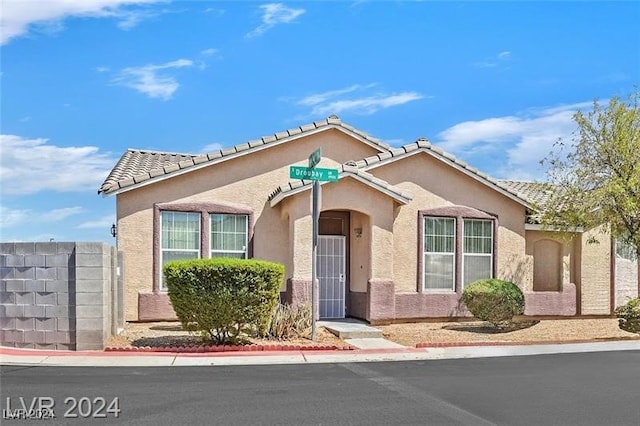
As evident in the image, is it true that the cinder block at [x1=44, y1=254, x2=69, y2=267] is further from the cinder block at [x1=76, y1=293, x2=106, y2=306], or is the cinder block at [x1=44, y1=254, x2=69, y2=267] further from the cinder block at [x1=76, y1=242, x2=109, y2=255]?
the cinder block at [x1=76, y1=293, x2=106, y2=306]

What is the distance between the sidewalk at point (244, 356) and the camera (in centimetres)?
1185

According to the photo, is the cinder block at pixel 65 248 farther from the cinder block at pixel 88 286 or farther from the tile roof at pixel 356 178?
the tile roof at pixel 356 178

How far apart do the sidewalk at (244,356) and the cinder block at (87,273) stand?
1.38m

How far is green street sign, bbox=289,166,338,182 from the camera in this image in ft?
46.4

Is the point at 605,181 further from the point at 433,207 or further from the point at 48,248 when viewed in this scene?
the point at 48,248

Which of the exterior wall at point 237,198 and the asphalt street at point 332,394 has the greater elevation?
the exterior wall at point 237,198

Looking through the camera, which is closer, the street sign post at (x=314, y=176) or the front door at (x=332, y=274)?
the street sign post at (x=314, y=176)

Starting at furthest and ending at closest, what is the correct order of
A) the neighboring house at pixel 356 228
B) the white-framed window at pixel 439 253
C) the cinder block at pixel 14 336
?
1. the white-framed window at pixel 439 253
2. the neighboring house at pixel 356 228
3. the cinder block at pixel 14 336

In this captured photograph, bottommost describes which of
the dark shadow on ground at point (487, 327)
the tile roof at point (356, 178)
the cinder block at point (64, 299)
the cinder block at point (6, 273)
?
the dark shadow on ground at point (487, 327)

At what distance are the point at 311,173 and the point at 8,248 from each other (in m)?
6.13

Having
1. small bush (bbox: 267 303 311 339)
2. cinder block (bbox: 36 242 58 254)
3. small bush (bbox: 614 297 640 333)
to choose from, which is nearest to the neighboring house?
small bush (bbox: 267 303 311 339)

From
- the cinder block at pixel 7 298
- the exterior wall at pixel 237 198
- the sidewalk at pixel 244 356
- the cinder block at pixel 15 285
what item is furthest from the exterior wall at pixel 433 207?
the cinder block at pixel 7 298

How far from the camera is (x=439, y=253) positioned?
19172 millimetres

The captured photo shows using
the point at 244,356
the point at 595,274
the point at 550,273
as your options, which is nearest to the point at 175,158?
the point at 244,356
